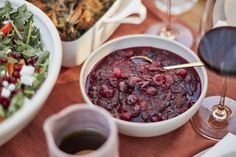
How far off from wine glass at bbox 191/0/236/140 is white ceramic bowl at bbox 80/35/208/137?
0.05 m

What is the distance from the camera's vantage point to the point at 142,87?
93 cm

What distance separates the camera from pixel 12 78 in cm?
86

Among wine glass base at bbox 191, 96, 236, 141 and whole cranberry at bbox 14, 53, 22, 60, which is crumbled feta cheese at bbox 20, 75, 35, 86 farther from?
wine glass base at bbox 191, 96, 236, 141

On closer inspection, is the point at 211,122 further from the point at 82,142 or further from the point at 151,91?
the point at 82,142

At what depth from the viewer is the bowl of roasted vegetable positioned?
3.37ft

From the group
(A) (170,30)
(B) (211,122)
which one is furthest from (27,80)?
(A) (170,30)

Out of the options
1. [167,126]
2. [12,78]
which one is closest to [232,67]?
[167,126]

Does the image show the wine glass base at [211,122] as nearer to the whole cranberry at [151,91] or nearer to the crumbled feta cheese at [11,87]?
the whole cranberry at [151,91]

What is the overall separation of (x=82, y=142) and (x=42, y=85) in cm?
12

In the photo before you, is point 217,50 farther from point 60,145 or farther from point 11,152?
point 11,152

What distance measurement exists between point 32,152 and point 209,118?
36cm

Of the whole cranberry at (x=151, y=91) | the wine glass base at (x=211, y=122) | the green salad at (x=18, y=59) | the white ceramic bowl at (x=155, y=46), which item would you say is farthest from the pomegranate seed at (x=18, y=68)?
the wine glass base at (x=211, y=122)

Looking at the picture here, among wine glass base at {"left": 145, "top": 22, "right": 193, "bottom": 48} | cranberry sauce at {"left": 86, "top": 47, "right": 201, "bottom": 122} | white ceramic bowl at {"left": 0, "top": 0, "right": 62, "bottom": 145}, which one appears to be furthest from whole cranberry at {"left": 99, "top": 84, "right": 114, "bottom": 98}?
wine glass base at {"left": 145, "top": 22, "right": 193, "bottom": 48}

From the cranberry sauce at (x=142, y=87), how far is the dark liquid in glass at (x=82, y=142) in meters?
0.11
